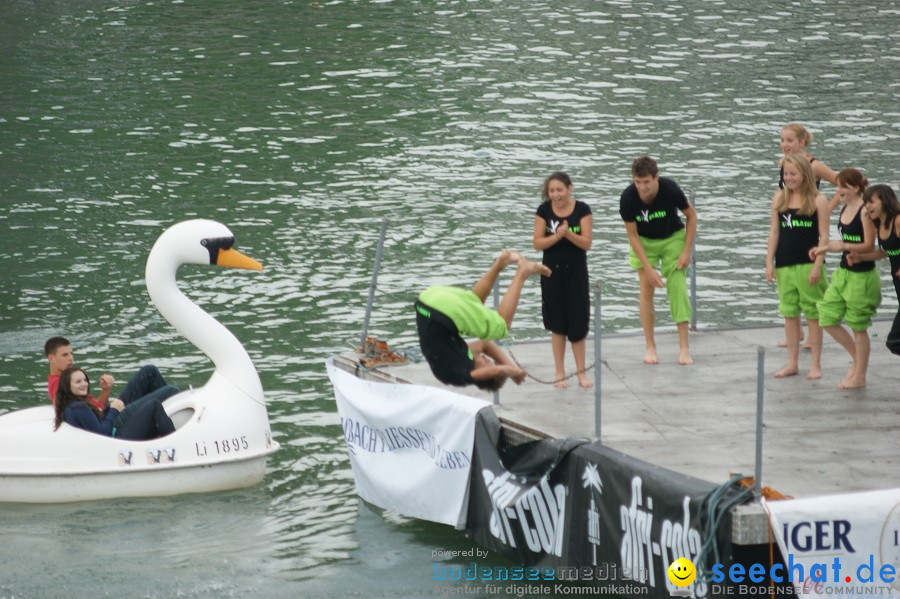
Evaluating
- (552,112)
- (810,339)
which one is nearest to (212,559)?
(810,339)

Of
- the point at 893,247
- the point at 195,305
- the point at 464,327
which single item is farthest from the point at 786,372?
the point at 195,305

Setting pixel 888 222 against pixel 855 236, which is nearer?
pixel 888 222

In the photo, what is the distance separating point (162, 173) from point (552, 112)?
7.76 metres

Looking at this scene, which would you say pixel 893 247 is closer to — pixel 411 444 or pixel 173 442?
pixel 411 444

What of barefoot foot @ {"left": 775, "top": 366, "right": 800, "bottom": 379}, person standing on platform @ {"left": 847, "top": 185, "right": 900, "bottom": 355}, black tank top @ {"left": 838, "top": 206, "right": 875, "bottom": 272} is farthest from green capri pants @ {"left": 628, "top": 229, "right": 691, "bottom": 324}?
person standing on platform @ {"left": 847, "top": 185, "right": 900, "bottom": 355}

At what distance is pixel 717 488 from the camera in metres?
9.16

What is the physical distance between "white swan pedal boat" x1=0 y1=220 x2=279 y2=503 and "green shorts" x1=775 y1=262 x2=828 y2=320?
4883 millimetres

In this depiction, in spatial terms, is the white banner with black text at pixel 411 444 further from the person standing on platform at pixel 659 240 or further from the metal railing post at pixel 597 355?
the person standing on platform at pixel 659 240

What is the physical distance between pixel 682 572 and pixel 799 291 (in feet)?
13.6

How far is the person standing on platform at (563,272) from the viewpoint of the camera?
40.4ft

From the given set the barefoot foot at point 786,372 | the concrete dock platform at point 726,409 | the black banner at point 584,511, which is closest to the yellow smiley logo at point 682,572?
the black banner at point 584,511

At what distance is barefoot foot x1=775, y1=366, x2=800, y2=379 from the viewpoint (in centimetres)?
1253

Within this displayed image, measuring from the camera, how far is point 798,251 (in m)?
12.6

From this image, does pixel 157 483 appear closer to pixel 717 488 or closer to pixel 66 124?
pixel 717 488
